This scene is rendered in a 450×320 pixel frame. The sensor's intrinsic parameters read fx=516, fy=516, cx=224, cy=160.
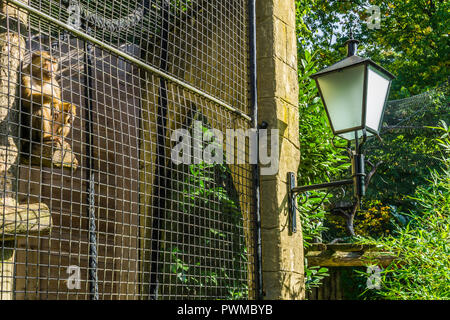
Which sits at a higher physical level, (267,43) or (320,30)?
(320,30)

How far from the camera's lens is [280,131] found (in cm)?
A: 323

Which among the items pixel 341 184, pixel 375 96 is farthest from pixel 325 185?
pixel 375 96

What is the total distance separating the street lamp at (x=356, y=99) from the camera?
9.33 ft

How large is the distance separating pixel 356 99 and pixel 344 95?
0.25 ft

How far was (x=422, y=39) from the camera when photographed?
11.5m

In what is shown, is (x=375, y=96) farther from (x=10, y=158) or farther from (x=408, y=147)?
(x=408, y=147)

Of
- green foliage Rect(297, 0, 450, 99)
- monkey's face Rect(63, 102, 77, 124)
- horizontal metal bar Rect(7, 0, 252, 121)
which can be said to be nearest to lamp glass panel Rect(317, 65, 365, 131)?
horizontal metal bar Rect(7, 0, 252, 121)

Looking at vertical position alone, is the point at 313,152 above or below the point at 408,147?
below

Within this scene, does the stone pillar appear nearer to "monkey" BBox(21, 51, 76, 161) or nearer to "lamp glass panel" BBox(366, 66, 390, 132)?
"lamp glass panel" BBox(366, 66, 390, 132)

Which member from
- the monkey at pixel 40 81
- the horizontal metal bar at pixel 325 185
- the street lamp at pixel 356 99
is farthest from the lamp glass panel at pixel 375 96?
the monkey at pixel 40 81
